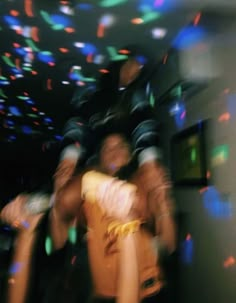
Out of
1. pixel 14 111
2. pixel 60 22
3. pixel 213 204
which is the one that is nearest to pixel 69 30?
pixel 60 22

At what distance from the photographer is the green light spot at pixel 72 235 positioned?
2.81ft

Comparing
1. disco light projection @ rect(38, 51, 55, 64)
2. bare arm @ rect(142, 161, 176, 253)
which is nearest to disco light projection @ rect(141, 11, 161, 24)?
disco light projection @ rect(38, 51, 55, 64)

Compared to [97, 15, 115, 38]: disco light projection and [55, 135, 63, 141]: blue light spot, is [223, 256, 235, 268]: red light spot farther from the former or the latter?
[97, 15, 115, 38]: disco light projection

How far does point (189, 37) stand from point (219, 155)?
308mm

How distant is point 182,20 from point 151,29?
77 mm

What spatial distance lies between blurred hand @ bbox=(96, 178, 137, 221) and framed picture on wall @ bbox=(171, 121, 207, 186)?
16 cm

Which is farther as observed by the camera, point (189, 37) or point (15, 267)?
point (189, 37)

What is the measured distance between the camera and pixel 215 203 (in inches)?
38.6

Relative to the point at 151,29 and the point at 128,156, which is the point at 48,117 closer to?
the point at 128,156

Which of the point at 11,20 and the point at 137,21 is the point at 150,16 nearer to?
the point at 137,21

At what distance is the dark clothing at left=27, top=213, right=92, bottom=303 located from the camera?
833mm

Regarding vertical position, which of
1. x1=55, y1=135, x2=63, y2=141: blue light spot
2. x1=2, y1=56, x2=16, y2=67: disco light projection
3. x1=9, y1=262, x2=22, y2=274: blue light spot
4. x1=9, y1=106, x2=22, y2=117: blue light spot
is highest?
x1=2, y1=56, x2=16, y2=67: disco light projection

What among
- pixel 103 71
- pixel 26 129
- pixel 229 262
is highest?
pixel 103 71

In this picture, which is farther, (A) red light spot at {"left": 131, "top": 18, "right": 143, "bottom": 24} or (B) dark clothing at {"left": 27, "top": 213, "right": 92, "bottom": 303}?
(A) red light spot at {"left": 131, "top": 18, "right": 143, "bottom": 24}
